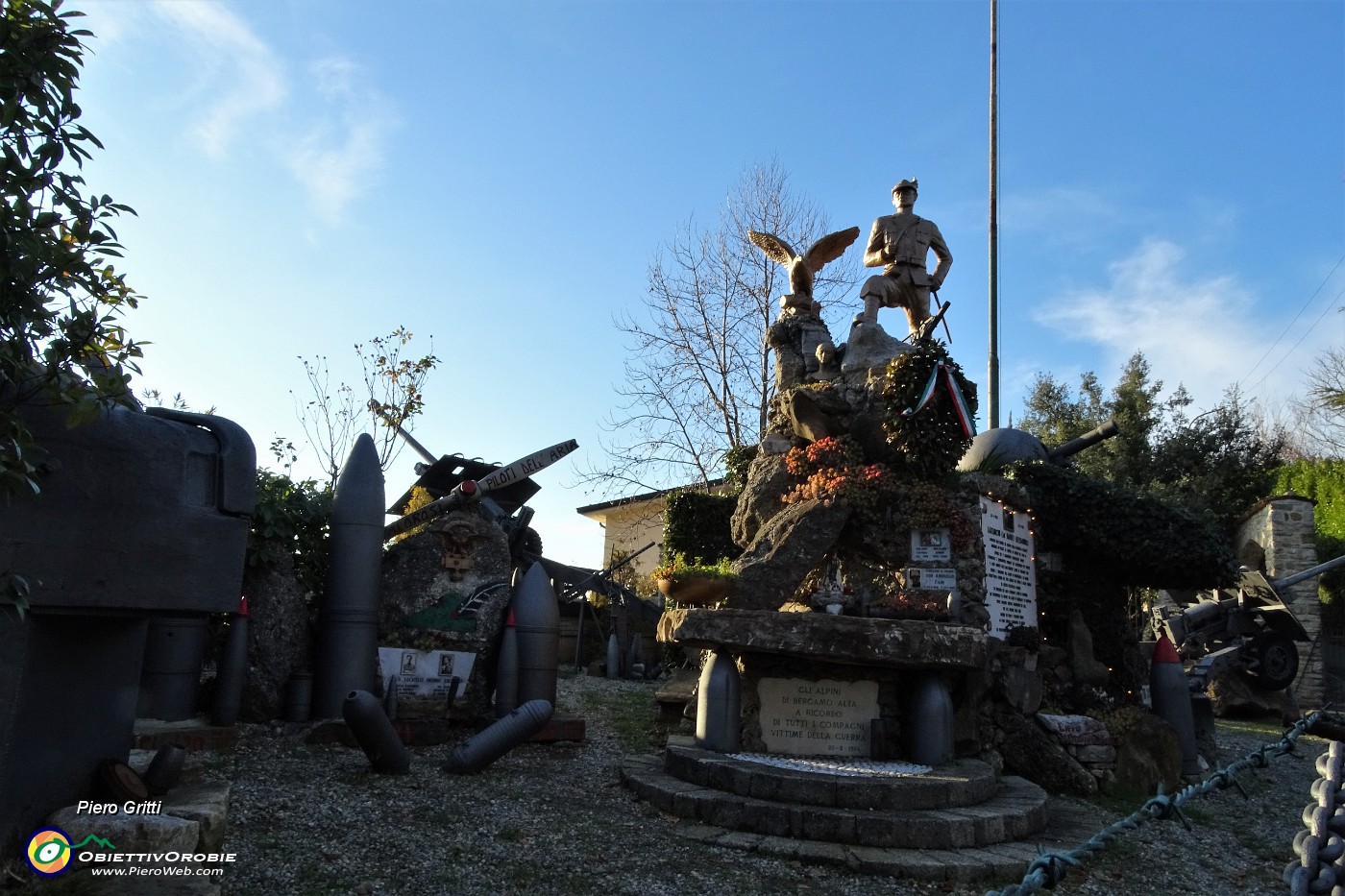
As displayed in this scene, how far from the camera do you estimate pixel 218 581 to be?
11.9 ft

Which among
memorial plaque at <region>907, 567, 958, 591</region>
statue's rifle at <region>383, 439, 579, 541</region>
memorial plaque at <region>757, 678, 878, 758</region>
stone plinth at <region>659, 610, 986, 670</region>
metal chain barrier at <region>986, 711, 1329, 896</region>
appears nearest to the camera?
metal chain barrier at <region>986, 711, 1329, 896</region>

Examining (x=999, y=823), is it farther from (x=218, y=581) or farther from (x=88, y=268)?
(x=88, y=268)

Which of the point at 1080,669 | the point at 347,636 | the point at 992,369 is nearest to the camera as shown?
the point at 347,636

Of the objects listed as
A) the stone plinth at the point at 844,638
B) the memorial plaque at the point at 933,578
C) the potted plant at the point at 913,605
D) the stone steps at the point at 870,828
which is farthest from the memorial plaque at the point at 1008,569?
the stone steps at the point at 870,828

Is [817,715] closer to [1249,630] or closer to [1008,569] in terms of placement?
[1008,569]

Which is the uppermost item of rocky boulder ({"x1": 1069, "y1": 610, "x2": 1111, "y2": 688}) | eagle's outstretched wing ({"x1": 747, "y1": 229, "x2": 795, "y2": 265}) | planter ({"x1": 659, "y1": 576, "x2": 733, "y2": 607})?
eagle's outstretched wing ({"x1": 747, "y1": 229, "x2": 795, "y2": 265})

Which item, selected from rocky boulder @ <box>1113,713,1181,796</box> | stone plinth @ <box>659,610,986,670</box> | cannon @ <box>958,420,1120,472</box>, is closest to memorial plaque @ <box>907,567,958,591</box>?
stone plinth @ <box>659,610,986,670</box>

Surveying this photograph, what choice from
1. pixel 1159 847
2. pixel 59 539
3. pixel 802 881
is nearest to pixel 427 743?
pixel 802 881

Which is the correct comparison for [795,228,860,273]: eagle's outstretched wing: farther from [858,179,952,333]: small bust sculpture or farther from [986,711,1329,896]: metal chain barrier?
[986,711,1329,896]: metal chain barrier

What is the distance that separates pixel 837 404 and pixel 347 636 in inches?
220

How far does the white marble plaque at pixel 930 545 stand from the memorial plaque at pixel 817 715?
68.4 inches

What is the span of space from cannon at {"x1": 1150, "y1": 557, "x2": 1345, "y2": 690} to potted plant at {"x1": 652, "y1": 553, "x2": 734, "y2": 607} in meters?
10.7

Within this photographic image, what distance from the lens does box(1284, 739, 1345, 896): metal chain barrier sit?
207 cm

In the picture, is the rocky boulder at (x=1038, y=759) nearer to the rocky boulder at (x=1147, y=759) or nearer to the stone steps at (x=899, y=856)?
the rocky boulder at (x=1147, y=759)
